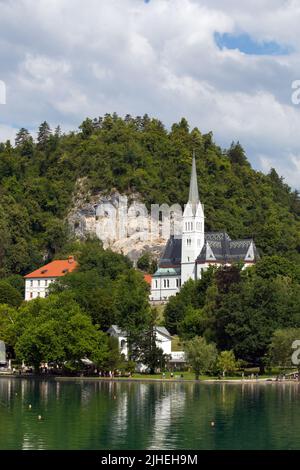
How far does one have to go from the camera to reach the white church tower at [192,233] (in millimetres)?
137750

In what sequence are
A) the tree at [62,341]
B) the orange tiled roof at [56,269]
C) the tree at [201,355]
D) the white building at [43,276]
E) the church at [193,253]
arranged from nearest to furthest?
the tree at [201,355] → the tree at [62,341] → the church at [193,253] → the orange tiled roof at [56,269] → the white building at [43,276]

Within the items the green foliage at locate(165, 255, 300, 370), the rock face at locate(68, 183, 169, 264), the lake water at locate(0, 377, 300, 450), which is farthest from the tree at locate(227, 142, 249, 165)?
the lake water at locate(0, 377, 300, 450)

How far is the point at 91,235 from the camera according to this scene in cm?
15312

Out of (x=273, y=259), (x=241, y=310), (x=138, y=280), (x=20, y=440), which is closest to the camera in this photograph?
(x=20, y=440)

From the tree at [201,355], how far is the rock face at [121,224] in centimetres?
6040

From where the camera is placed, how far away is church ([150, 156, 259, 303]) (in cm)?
13575

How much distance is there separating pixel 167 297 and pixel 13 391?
63.6 metres

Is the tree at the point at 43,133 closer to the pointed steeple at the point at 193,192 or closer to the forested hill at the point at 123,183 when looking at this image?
the forested hill at the point at 123,183

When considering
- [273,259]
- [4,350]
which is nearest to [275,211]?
[273,259]

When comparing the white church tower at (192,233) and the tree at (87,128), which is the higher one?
the tree at (87,128)

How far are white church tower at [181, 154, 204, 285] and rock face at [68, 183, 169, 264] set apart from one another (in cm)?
975

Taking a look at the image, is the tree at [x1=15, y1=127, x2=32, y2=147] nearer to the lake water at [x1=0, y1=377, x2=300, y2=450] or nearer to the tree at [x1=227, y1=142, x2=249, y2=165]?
the tree at [x1=227, y1=142, x2=249, y2=165]

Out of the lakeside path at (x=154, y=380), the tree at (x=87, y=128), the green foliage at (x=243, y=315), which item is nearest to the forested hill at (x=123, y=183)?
the tree at (x=87, y=128)
